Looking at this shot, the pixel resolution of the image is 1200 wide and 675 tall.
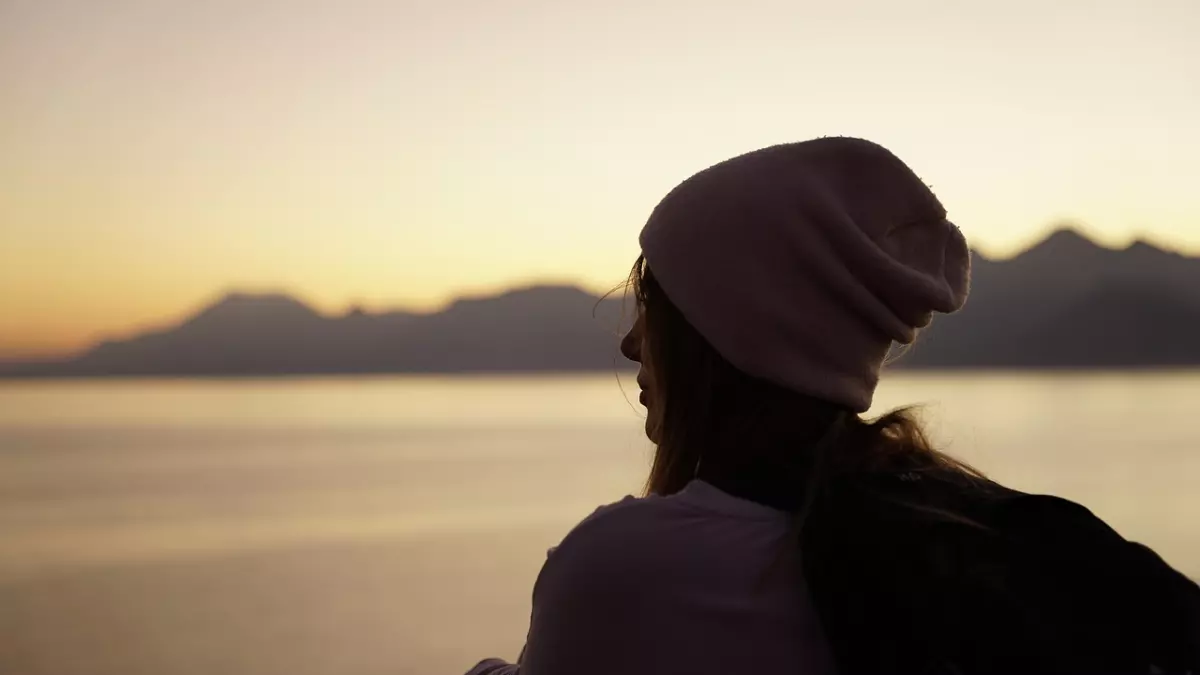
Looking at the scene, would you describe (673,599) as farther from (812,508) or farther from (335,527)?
(335,527)

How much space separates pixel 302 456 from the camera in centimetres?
2228

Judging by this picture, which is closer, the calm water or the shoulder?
the shoulder

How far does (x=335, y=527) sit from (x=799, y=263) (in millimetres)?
11809

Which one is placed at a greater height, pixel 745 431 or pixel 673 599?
pixel 745 431

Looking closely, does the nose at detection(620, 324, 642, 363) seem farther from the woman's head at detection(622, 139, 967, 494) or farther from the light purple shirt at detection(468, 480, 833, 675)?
the light purple shirt at detection(468, 480, 833, 675)

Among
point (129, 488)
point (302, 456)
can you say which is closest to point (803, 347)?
point (129, 488)

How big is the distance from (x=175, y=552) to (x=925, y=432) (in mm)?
10645

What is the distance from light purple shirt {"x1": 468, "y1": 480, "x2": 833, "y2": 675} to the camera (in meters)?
1.05

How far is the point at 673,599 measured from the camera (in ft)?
3.46

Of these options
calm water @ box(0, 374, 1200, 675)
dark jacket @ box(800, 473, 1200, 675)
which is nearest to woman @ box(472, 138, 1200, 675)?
dark jacket @ box(800, 473, 1200, 675)

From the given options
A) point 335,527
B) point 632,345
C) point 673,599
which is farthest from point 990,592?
point 335,527

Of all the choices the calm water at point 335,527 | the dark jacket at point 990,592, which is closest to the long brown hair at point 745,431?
the dark jacket at point 990,592

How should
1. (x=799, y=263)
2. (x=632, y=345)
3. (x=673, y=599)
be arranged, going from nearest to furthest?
(x=673, y=599) < (x=799, y=263) < (x=632, y=345)

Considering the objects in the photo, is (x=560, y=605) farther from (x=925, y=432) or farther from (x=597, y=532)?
(x=925, y=432)
